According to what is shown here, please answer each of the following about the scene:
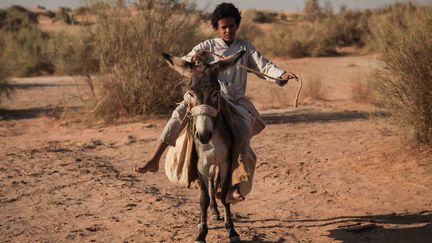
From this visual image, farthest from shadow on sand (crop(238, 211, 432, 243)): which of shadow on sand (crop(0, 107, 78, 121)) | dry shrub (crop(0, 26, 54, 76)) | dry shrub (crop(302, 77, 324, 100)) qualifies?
dry shrub (crop(0, 26, 54, 76))

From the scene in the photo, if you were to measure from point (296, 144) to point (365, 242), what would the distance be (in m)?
4.48

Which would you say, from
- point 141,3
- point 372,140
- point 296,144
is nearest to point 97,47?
point 141,3

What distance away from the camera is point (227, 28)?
522 cm

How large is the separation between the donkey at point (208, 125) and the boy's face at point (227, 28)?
0.74m

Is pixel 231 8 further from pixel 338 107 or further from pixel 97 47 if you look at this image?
pixel 338 107

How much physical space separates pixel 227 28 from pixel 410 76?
360cm

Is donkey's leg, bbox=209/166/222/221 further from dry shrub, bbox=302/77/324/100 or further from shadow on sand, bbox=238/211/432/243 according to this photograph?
dry shrub, bbox=302/77/324/100

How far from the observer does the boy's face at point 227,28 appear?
5.19 meters

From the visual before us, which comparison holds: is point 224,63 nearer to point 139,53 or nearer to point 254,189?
point 254,189

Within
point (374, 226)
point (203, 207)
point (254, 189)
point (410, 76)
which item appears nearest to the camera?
point (203, 207)

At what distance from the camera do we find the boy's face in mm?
5191

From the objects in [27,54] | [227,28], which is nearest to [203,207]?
[227,28]

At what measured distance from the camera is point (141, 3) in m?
12.0

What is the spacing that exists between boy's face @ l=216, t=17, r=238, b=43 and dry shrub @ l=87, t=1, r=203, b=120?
660cm
